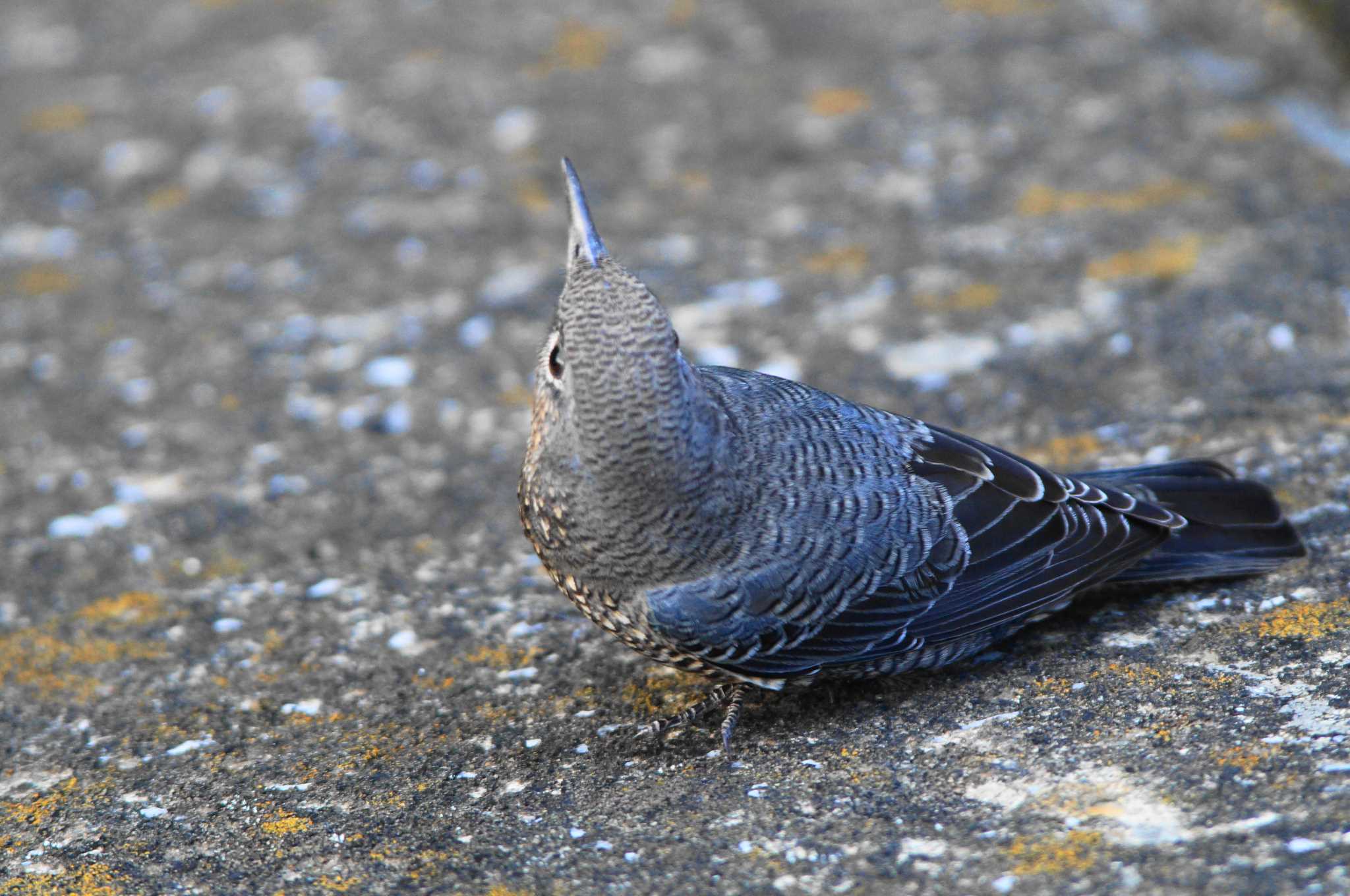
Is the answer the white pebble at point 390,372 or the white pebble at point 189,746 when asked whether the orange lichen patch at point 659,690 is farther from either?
the white pebble at point 390,372

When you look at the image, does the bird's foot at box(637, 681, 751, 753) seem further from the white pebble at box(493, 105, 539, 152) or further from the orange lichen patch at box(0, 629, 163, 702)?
the white pebble at box(493, 105, 539, 152)

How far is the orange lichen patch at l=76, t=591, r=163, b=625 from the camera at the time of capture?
12.4 feet

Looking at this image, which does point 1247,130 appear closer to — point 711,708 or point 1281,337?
point 1281,337

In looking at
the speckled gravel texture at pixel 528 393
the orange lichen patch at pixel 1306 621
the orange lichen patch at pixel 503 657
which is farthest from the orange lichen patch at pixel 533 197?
the orange lichen patch at pixel 1306 621

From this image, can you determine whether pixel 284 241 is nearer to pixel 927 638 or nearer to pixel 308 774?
pixel 308 774

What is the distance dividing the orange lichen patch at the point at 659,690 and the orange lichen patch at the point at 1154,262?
7.51 feet

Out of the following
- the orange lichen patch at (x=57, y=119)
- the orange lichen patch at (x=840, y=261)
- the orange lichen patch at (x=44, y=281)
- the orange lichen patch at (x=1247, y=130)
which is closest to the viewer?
the orange lichen patch at (x=840, y=261)

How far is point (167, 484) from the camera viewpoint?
4.37 metres

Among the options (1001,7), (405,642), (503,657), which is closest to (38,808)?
(405,642)

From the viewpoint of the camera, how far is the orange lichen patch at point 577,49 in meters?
6.41

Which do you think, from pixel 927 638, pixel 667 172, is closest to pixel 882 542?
pixel 927 638

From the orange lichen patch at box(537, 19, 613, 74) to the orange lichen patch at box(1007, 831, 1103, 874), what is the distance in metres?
4.73

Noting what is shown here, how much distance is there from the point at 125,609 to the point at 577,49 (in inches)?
149

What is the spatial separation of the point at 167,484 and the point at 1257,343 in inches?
137
